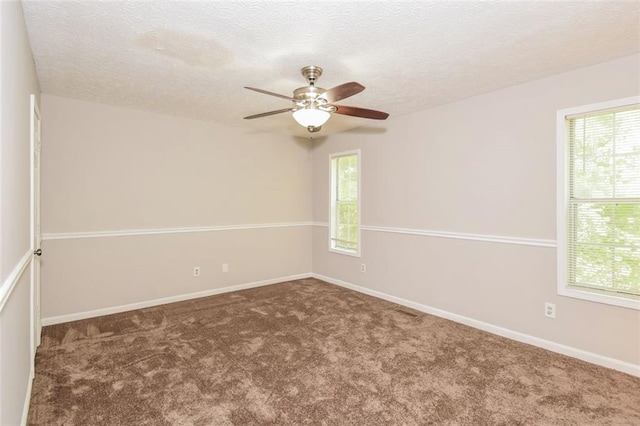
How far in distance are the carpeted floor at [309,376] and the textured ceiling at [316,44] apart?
242 centimetres

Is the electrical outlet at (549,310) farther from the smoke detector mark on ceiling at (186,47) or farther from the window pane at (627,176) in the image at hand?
the smoke detector mark on ceiling at (186,47)

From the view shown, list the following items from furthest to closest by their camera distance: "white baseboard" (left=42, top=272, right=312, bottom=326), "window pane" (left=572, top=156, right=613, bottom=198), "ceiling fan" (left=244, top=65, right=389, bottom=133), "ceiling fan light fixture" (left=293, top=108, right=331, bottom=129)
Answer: "white baseboard" (left=42, top=272, right=312, bottom=326) → "window pane" (left=572, top=156, right=613, bottom=198) → "ceiling fan light fixture" (left=293, top=108, right=331, bottom=129) → "ceiling fan" (left=244, top=65, right=389, bottom=133)

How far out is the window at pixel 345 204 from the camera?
493 cm

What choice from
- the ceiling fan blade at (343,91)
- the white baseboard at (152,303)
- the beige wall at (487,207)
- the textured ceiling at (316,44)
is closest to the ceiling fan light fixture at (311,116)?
the ceiling fan blade at (343,91)

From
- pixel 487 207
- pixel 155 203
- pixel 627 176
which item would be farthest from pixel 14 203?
pixel 627 176

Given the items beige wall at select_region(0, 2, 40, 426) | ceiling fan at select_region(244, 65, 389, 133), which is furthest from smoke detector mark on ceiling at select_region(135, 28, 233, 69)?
beige wall at select_region(0, 2, 40, 426)

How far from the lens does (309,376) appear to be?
8.07ft

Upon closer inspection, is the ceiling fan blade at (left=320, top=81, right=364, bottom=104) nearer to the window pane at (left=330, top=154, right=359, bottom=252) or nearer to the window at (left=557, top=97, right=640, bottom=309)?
the window at (left=557, top=97, right=640, bottom=309)

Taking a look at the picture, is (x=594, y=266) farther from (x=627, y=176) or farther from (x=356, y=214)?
(x=356, y=214)

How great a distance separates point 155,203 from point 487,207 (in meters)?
3.90

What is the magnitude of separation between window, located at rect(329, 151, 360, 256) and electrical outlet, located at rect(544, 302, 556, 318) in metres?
2.40

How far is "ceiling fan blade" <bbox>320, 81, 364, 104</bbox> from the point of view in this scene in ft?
6.81

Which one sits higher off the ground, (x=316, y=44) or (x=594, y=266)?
(x=316, y=44)

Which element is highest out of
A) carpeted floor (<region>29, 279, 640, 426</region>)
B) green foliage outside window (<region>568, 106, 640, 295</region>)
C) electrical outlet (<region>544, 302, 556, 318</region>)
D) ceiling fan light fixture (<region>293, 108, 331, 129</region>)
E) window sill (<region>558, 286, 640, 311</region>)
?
ceiling fan light fixture (<region>293, 108, 331, 129</region>)
